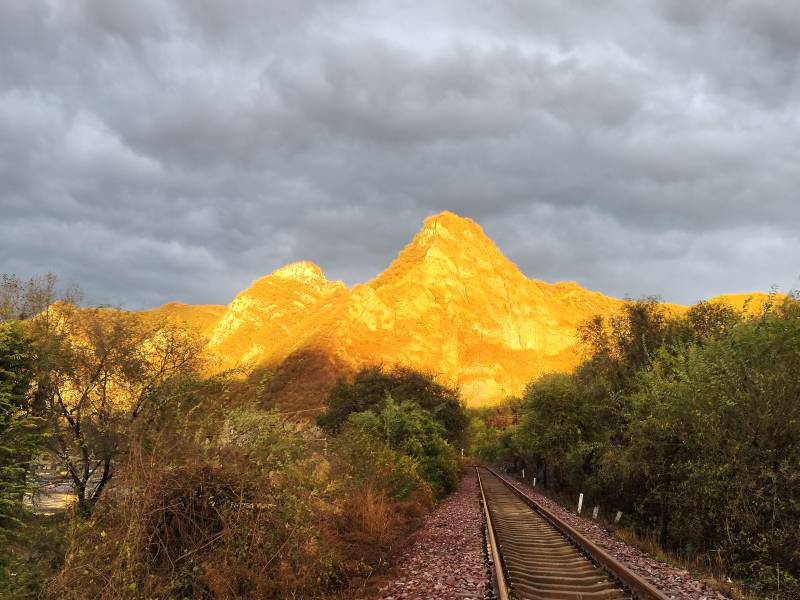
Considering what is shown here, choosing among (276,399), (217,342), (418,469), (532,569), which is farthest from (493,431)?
(217,342)

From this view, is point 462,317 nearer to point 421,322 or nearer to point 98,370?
point 421,322

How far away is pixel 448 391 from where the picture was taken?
1631 inches

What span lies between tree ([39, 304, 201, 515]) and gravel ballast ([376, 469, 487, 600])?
29.8ft

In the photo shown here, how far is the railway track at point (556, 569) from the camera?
25.7 ft

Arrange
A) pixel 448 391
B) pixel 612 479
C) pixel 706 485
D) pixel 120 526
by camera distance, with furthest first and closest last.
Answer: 1. pixel 448 391
2. pixel 612 479
3. pixel 706 485
4. pixel 120 526

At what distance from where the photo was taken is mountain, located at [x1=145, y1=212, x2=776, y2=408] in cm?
10638

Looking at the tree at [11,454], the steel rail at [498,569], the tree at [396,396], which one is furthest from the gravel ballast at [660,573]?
the tree at [396,396]

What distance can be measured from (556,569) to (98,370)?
60.5 feet

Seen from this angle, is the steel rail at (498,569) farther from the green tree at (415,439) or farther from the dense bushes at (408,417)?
the green tree at (415,439)

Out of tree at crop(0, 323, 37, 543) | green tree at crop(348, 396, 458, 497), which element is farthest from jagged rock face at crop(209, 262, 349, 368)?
tree at crop(0, 323, 37, 543)

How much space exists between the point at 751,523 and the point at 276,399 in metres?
83.6

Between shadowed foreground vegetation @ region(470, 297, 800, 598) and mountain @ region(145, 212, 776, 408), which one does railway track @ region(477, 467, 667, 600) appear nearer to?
shadowed foreground vegetation @ region(470, 297, 800, 598)

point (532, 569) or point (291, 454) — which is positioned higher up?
point (291, 454)

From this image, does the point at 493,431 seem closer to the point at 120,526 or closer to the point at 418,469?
the point at 418,469
